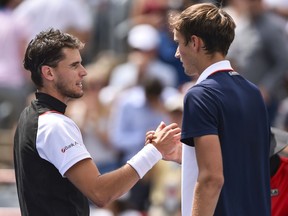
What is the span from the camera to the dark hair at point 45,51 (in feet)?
18.1

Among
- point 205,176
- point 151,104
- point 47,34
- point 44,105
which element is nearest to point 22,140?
point 44,105

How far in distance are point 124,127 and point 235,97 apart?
5.70 m

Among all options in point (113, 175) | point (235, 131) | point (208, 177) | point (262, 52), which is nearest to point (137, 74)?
point (262, 52)

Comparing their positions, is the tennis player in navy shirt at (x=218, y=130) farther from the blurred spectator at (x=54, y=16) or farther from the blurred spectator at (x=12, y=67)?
the blurred spectator at (x=54, y=16)

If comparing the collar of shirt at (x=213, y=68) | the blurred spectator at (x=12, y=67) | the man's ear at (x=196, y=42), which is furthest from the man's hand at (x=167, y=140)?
the blurred spectator at (x=12, y=67)

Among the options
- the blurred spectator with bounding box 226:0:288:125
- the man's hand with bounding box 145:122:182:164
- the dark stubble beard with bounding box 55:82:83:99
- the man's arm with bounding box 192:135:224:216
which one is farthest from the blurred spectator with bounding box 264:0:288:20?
the man's arm with bounding box 192:135:224:216

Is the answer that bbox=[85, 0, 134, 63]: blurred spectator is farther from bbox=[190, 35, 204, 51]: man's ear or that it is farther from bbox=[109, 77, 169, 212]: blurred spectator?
bbox=[190, 35, 204, 51]: man's ear

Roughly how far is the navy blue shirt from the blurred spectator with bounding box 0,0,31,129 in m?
6.14

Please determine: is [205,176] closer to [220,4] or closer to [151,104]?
[220,4]

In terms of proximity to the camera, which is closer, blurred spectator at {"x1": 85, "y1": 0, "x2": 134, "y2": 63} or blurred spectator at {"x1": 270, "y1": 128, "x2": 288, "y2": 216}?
blurred spectator at {"x1": 270, "y1": 128, "x2": 288, "y2": 216}

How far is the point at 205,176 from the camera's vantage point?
5.02 metres

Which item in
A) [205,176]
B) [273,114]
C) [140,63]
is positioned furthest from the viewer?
[140,63]

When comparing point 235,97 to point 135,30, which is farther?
point 135,30

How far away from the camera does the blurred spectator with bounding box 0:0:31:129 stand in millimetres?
11188
